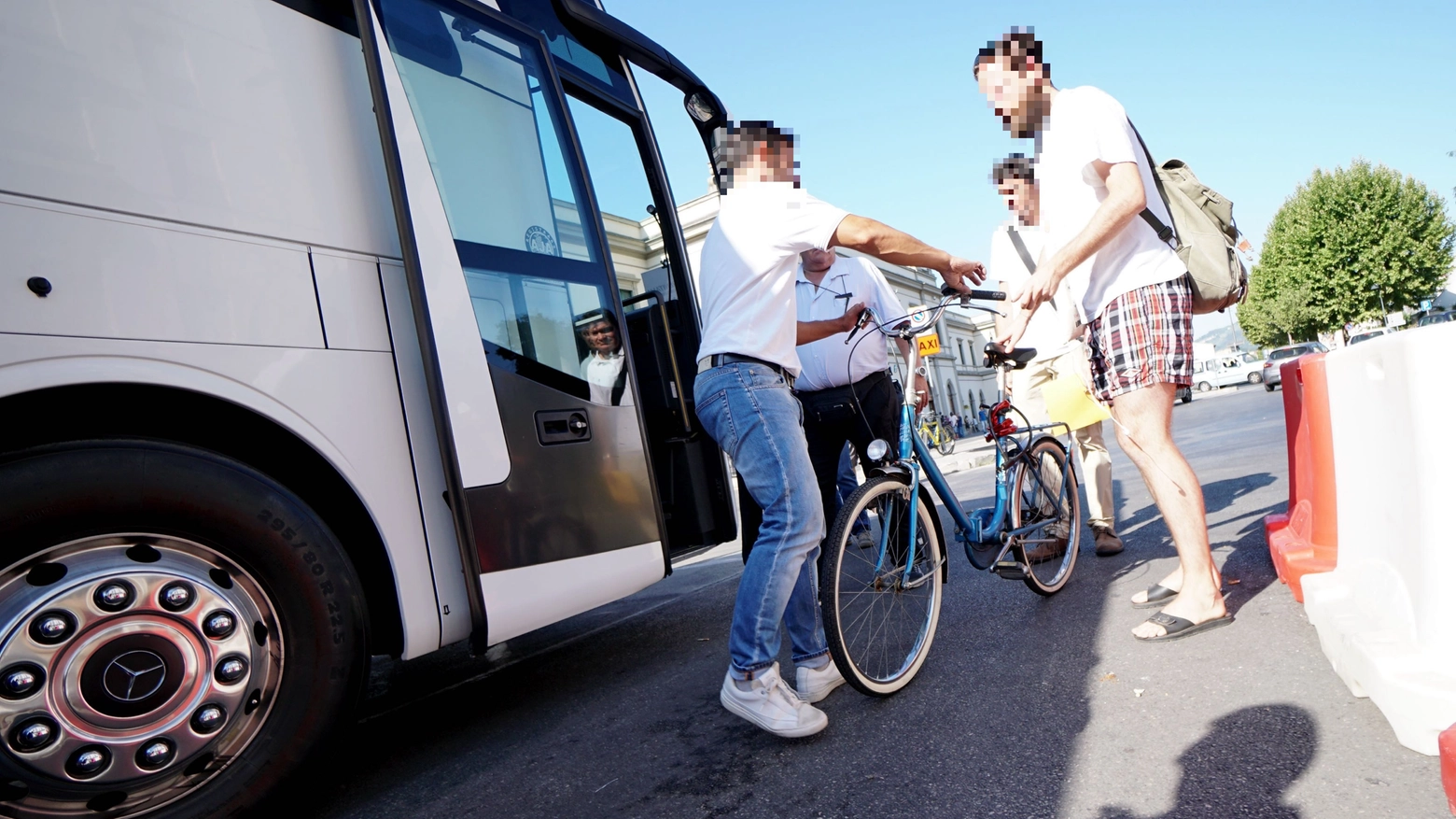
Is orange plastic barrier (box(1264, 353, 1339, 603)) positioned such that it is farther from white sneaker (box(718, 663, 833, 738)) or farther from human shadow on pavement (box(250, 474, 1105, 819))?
white sneaker (box(718, 663, 833, 738))

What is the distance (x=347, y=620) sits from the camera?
7.48 feet

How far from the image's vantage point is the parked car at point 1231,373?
4716 centimetres

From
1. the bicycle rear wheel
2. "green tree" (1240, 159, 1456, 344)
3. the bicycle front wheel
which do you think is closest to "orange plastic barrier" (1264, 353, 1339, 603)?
the bicycle rear wheel

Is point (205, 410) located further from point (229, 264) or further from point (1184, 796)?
point (1184, 796)

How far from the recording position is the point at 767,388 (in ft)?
8.32

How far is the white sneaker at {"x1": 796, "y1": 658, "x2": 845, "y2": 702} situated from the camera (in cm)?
270

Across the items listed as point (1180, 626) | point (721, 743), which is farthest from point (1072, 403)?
point (721, 743)

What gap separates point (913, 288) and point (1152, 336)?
172 feet

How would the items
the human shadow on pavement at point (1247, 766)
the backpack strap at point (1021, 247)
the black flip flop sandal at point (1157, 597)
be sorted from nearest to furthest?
the human shadow on pavement at point (1247, 766), the black flip flop sandal at point (1157, 597), the backpack strap at point (1021, 247)

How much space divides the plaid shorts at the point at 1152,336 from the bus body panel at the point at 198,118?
262 cm

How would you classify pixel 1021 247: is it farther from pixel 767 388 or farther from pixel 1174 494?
pixel 767 388

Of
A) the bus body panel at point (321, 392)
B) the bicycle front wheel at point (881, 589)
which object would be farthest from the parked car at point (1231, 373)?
the bus body panel at point (321, 392)

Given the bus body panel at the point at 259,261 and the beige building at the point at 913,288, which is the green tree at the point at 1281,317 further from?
the bus body panel at the point at 259,261

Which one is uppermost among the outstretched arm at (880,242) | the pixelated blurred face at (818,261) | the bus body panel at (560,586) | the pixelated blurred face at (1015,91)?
the pixelated blurred face at (1015,91)
